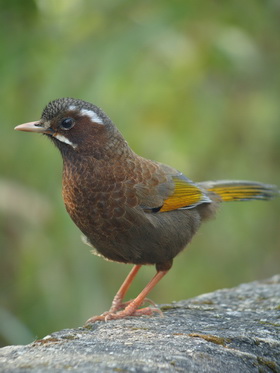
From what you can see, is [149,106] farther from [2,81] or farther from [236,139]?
[2,81]

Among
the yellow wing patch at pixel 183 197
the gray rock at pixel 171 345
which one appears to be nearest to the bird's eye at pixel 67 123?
the yellow wing patch at pixel 183 197

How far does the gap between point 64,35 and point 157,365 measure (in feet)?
12.3

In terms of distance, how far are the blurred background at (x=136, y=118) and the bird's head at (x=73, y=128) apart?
2.92 ft

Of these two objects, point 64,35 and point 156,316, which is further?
point 64,35

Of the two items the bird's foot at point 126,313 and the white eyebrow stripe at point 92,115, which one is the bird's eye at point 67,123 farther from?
the bird's foot at point 126,313

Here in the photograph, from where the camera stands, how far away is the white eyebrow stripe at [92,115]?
465 cm

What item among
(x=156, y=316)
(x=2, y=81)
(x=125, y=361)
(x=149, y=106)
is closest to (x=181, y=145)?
(x=149, y=106)

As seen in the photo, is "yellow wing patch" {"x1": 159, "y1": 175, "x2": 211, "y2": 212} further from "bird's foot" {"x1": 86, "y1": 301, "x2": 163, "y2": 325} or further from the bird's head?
"bird's foot" {"x1": 86, "y1": 301, "x2": 163, "y2": 325}

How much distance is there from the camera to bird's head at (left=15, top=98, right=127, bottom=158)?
15.0 feet

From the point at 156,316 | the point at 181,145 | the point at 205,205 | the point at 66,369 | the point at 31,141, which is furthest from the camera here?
the point at 181,145

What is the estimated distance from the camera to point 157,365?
9.30 feet

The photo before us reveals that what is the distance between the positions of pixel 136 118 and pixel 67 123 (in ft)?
6.36

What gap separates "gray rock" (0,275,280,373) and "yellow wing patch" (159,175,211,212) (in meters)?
0.72

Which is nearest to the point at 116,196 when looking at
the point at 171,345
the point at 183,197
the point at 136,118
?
the point at 183,197
